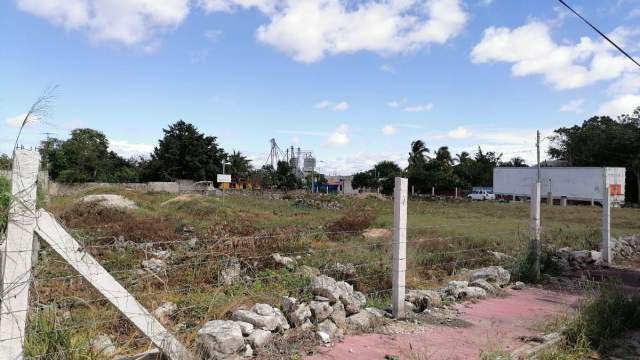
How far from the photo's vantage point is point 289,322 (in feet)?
17.0

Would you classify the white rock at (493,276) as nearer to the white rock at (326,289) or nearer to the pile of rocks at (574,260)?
the pile of rocks at (574,260)

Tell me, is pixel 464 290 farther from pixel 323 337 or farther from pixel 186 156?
Result: pixel 186 156

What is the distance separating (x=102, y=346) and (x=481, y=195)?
208 feet

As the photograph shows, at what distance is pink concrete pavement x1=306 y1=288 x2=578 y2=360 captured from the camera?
191 inches

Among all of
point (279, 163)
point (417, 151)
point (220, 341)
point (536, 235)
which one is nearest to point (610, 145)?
point (417, 151)

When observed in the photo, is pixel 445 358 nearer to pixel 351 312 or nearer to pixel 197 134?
pixel 351 312

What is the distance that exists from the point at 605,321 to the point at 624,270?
5.58 m

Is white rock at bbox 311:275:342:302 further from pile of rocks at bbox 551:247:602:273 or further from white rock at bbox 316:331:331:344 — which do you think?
pile of rocks at bbox 551:247:602:273

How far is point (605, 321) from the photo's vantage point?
5.55 metres

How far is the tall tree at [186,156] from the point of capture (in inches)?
2837

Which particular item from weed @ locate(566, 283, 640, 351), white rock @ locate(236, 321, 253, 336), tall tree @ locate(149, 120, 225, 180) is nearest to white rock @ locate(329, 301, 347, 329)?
white rock @ locate(236, 321, 253, 336)

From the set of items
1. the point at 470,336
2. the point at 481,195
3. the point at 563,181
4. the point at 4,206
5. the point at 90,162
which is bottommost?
the point at 470,336

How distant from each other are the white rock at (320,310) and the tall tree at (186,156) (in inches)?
2709

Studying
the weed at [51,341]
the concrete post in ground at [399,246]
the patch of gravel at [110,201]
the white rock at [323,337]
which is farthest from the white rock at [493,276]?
the patch of gravel at [110,201]
